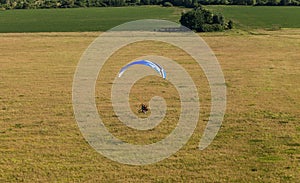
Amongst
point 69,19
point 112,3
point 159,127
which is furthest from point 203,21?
point 112,3

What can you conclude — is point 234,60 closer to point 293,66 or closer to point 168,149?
point 293,66

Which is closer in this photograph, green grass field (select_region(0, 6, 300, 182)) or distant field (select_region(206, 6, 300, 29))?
green grass field (select_region(0, 6, 300, 182))

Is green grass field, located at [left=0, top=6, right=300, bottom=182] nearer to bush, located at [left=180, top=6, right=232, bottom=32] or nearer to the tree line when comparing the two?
bush, located at [left=180, top=6, right=232, bottom=32]

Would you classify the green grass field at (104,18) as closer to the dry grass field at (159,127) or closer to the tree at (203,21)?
the tree at (203,21)

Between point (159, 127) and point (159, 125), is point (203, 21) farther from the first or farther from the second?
point (159, 127)

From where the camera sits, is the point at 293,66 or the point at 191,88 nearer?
the point at 191,88

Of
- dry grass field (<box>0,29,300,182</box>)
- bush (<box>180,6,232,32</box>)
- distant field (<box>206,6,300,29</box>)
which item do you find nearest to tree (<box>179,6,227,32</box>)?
bush (<box>180,6,232,32</box>)

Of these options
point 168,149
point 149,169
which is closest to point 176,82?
point 168,149
